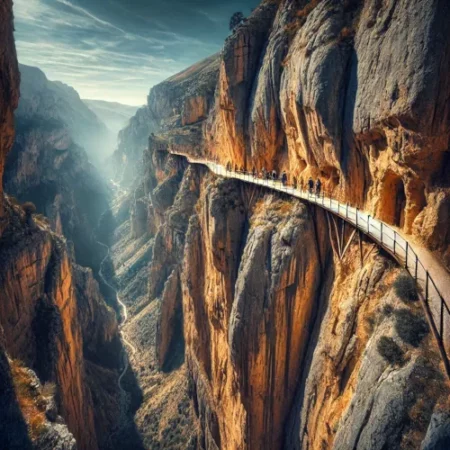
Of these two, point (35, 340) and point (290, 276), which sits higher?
point (290, 276)

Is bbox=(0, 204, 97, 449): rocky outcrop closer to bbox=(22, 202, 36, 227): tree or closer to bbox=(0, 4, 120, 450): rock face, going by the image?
bbox=(0, 4, 120, 450): rock face

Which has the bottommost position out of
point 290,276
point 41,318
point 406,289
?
point 41,318

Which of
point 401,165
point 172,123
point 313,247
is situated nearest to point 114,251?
point 172,123

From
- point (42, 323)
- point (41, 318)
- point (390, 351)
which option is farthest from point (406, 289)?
point (41, 318)

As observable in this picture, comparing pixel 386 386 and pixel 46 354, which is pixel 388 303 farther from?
pixel 46 354

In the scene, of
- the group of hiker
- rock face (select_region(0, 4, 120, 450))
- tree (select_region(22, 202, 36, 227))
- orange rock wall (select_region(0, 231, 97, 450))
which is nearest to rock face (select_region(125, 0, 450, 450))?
the group of hiker

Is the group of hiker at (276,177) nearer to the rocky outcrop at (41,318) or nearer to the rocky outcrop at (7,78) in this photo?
the rocky outcrop at (7,78)

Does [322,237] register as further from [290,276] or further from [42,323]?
[42,323]
